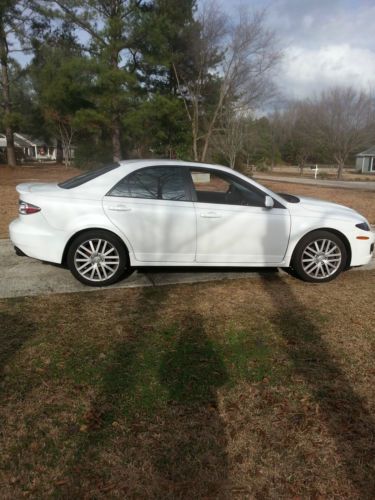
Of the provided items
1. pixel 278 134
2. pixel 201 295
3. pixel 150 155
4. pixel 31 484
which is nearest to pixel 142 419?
pixel 31 484

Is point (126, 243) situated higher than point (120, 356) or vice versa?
point (126, 243)

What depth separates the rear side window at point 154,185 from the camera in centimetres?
473

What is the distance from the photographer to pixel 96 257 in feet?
15.3

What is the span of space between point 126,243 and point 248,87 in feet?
77.1

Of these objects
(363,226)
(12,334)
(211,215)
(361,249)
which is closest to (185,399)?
(12,334)

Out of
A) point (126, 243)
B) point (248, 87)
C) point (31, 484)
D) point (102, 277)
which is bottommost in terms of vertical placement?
point (31, 484)

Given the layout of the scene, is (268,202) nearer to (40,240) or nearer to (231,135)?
(40,240)

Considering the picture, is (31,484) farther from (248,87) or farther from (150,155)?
(150,155)

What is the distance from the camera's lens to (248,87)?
25.5 m

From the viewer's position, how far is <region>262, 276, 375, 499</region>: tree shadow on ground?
7.26 feet

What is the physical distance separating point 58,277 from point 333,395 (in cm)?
343

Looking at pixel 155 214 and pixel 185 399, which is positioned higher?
pixel 155 214

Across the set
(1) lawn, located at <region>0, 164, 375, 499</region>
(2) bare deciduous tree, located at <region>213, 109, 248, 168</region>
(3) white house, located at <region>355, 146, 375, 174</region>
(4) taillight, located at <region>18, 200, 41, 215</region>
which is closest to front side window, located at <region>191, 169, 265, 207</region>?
(1) lawn, located at <region>0, 164, 375, 499</region>

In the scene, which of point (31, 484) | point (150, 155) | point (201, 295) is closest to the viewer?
point (31, 484)
